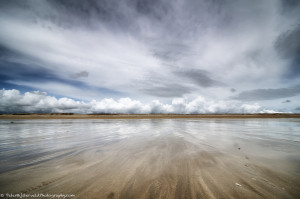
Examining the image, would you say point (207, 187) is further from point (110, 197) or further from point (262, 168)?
point (262, 168)

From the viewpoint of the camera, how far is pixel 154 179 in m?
3.09

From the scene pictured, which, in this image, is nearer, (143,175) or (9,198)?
(9,198)

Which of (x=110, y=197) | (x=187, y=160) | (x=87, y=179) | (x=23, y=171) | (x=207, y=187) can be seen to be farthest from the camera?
(x=187, y=160)

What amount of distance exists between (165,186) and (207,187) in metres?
0.91

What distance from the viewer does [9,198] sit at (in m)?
2.43

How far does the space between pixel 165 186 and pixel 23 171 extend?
4106 millimetres

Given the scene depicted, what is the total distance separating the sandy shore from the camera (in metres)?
2.55

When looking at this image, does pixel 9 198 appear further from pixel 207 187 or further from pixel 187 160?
pixel 187 160

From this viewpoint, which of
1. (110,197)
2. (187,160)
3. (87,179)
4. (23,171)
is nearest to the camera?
(110,197)

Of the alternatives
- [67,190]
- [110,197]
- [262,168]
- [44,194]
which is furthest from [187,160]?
[44,194]

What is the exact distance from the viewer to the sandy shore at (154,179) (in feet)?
8.38

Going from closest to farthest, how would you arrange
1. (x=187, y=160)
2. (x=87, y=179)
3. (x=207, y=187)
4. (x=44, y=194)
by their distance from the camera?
(x=44, y=194), (x=207, y=187), (x=87, y=179), (x=187, y=160)

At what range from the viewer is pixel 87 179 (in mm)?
3143

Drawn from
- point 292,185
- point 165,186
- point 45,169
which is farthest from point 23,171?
point 292,185
